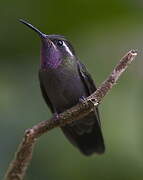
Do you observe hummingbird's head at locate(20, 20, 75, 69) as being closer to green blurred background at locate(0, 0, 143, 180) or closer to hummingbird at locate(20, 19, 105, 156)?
hummingbird at locate(20, 19, 105, 156)

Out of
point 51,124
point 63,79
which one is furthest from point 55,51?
point 51,124

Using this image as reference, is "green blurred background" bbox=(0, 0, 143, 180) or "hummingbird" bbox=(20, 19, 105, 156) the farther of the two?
"hummingbird" bbox=(20, 19, 105, 156)

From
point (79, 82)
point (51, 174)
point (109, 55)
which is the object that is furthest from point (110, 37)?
point (51, 174)

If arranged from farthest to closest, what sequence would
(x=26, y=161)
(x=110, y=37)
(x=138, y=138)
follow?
1. (x=110, y=37)
2. (x=138, y=138)
3. (x=26, y=161)

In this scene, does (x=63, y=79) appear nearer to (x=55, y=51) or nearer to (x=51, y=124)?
(x=55, y=51)

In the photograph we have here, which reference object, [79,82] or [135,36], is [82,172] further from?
[135,36]

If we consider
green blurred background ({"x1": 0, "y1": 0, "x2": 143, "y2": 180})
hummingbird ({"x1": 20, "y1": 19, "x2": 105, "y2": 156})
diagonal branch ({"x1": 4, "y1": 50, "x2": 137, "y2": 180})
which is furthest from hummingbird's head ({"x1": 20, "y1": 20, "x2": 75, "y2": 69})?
diagonal branch ({"x1": 4, "y1": 50, "x2": 137, "y2": 180})
